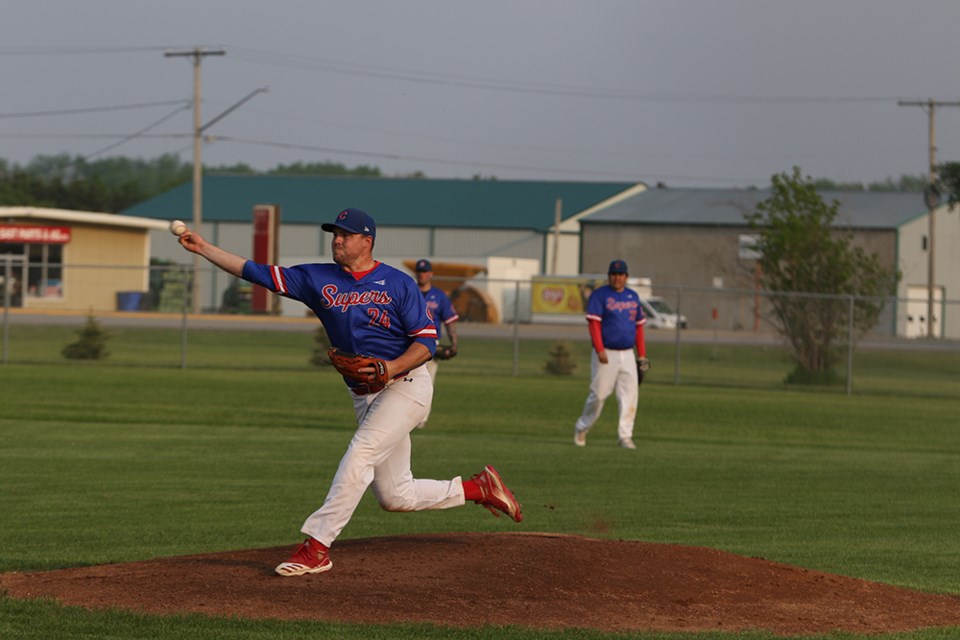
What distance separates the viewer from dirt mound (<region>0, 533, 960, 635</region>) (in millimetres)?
6609

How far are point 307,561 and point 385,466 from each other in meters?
0.84

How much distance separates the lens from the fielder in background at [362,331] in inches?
286

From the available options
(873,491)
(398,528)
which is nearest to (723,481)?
(873,491)

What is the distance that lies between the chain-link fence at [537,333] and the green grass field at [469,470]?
1.90 metres

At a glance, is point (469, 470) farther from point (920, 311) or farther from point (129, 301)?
point (920, 311)

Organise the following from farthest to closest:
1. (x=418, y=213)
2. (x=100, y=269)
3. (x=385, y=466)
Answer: (x=418, y=213) → (x=100, y=269) → (x=385, y=466)

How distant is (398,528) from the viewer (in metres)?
10.5

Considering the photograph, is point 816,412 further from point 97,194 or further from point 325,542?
point 97,194

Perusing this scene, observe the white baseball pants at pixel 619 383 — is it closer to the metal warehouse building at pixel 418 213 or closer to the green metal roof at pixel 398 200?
the metal warehouse building at pixel 418 213

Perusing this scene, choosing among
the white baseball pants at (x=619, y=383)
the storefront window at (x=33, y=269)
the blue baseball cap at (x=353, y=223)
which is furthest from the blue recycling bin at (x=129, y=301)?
the blue baseball cap at (x=353, y=223)

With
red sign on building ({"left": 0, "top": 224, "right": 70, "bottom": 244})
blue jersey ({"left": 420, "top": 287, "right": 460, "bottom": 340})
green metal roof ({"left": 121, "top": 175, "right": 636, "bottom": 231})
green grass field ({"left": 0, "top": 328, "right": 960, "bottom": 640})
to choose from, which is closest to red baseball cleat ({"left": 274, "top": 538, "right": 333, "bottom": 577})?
green grass field ({"left": 0, "top": 328, "right": 960, "bottom": 640})

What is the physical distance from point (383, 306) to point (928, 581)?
408 cm

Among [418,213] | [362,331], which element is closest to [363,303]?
[362,331]

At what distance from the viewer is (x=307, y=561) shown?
711cm
